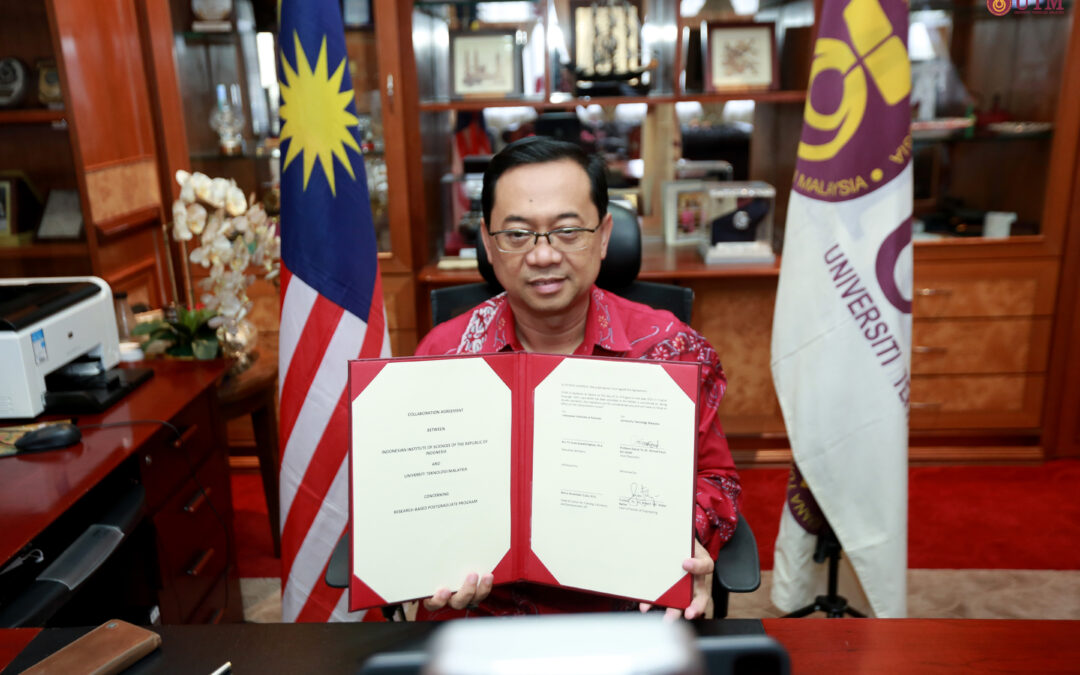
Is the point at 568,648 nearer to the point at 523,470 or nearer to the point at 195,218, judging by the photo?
the point at 523,470

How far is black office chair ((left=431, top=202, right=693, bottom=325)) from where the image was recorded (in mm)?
1652

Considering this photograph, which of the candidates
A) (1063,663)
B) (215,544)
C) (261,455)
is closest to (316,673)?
(1063,663)

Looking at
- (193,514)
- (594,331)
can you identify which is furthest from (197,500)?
(594,331)

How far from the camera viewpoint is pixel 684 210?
317cm

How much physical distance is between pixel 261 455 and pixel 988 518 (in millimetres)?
2559

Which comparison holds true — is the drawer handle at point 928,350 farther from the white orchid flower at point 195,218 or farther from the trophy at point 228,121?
the trophy at point 228,121

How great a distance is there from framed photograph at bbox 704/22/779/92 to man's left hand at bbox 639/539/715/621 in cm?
228

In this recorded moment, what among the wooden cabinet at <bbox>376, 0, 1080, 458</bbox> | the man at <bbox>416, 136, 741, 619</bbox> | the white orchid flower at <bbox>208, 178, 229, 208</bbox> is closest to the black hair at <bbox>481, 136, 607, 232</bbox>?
the man at <bbox>416, 136, 741, 619</bbox>

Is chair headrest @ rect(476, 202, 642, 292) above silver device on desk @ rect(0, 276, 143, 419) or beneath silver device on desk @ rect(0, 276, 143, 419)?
above

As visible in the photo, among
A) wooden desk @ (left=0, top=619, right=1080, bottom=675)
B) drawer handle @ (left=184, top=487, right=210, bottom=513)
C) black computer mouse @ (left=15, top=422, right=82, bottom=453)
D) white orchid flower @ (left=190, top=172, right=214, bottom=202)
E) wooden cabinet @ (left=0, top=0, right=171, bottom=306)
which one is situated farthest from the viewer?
wooden cabinet @ (left=0, top=0, right=171, bottom=306)

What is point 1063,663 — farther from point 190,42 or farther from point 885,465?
point 190,42

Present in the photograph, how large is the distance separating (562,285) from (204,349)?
4.02ft

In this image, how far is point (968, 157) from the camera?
10.1ft

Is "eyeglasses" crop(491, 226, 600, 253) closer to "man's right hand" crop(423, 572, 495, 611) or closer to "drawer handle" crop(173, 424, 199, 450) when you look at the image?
"man's right hand" crop(423, 572, 495, 611)
